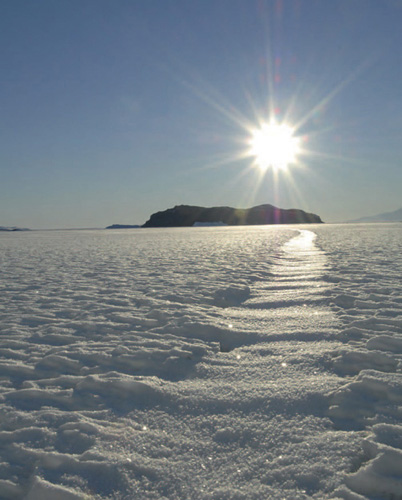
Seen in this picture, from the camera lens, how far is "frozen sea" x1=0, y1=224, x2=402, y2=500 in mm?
2297

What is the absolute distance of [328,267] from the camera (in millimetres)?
11273

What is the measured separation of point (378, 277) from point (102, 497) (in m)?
8.76

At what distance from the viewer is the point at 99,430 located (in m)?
2.85

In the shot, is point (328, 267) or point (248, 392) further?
point (328, 267)

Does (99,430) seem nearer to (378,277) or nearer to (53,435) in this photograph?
(53,435)

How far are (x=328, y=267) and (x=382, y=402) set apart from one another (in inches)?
335

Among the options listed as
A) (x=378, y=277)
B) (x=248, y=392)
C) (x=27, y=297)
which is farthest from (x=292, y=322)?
(x=27, y=297)

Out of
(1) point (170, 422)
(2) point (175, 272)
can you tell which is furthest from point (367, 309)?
(2) point (175, 272)

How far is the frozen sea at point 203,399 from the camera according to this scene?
7.54 feet

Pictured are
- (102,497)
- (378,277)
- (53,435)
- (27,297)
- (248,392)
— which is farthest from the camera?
(378,277)

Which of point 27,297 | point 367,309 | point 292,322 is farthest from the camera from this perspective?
point 27,297

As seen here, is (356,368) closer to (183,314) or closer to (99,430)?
(99,430)

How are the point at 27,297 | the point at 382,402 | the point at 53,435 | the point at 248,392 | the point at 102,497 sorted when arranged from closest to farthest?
the point at 102,497
the point at 53,435
the point at 382,402
the point at 248,392
the point at 27,297

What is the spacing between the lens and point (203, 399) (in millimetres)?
3309
